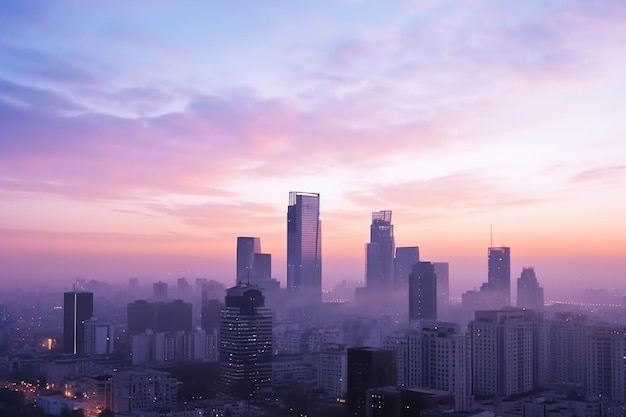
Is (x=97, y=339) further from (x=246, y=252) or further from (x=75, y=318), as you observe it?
(x=246, y=252)

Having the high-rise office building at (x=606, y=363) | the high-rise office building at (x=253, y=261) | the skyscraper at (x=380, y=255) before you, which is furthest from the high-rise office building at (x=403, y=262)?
the high-rise office building at (x=606, y=363)

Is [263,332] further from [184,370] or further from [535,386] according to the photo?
[535,386]

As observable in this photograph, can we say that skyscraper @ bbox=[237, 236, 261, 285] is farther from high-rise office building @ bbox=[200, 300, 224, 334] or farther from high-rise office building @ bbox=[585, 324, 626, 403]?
high-rise office building @ bbox=[585, 324, 626, 403]

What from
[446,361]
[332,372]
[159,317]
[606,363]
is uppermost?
[446,361]

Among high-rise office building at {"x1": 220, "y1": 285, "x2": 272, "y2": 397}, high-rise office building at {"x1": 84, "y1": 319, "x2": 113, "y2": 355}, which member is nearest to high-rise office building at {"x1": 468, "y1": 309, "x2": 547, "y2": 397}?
high-rise office building at {"x1": 220, "y1": 285, "x2": 272, "y2": 397}

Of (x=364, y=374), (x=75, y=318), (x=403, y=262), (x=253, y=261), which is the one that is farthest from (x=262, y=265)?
(x=364, y=374)

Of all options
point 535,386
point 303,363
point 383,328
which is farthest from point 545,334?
point 383,328
